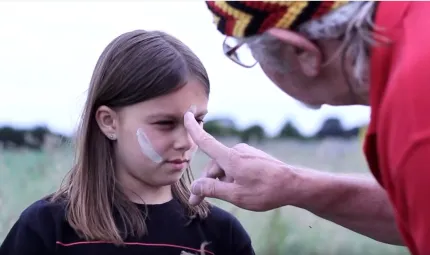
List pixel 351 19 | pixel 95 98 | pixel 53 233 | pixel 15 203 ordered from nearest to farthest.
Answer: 1. pixel 351 19
2. pixel 53 233
3. pixel 95 98
4. pixel 15 203

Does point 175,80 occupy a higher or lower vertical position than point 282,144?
higher

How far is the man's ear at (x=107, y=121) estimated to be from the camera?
311 centimetres

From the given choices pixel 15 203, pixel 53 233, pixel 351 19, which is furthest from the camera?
pixel 15 203

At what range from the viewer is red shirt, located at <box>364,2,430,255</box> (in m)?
1.85

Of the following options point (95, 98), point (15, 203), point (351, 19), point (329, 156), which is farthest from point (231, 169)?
point (329, 156)

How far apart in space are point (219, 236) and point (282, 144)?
370 cm

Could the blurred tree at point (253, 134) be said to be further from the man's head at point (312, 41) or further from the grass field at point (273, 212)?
the man's head at point (312, 41)

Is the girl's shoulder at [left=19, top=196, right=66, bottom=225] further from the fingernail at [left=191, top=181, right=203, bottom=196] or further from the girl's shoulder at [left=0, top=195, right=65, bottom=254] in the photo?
the fingernail at [left=191, top=181, right=203, bottom=196]

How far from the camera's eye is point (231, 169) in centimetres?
251

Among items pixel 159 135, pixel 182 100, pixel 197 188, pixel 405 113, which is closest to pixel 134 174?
pixel 159 135

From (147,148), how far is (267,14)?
1002mm

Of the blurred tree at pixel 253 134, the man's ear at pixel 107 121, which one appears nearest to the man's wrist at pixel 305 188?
the man's ear at pixel 107 121

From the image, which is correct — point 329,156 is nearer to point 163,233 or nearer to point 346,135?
point 346,135

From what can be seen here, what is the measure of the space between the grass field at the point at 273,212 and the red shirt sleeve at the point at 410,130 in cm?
317
